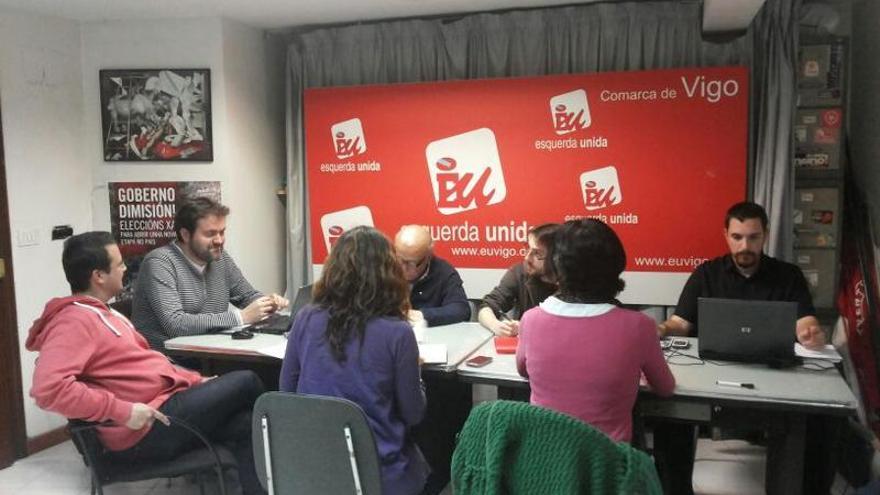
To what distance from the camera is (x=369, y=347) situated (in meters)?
2.04

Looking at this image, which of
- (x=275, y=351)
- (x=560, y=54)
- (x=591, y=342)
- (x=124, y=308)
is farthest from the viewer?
(x=560, y=54)

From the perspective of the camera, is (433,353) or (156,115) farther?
(156,115)

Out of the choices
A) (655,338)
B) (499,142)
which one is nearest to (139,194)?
(499,142)

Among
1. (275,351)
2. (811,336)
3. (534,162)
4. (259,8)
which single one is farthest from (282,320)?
(811,336)

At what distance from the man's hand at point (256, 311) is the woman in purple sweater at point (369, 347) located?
102cm

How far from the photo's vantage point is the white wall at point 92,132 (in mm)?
3607

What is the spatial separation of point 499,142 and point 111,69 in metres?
2.24

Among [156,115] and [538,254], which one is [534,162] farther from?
[156,115]

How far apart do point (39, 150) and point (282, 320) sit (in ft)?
5.59

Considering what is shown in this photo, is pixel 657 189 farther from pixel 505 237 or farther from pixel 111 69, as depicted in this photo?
pixel 111 69

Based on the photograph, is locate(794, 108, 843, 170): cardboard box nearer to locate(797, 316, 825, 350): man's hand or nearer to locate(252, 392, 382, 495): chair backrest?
locate(797, 316, 825, 350): man's hand

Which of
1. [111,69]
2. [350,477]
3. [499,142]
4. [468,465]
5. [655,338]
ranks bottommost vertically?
[350,477]

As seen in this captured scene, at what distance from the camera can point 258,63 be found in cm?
434

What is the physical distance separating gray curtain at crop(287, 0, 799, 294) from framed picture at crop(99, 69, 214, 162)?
60 centimetres
